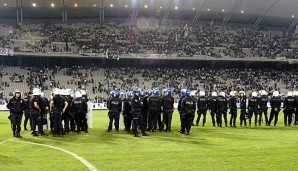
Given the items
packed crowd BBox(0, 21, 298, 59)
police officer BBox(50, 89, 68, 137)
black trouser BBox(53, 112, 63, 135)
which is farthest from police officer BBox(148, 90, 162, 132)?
packed crowd BBox(0, 21, 298, 59)

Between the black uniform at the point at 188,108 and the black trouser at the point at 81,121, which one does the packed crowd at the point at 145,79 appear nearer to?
the black trouser at the point at 81,121

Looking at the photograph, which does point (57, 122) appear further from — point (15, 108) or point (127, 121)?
point (127, 121)

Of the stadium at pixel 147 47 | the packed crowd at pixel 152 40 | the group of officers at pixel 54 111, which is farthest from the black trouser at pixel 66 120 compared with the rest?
the packed crowd at pixel 152 40

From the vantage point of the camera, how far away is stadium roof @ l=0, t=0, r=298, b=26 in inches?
2147

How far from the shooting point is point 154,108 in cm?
1552

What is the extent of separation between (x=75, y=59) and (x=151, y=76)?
11.2 metres

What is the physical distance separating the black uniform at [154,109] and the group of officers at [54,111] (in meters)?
2.75

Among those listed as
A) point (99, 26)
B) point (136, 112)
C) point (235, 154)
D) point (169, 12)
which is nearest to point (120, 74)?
point (99, 26)

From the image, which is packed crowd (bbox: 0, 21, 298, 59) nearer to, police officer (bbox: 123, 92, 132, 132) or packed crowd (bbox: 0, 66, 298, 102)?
packed crowd (bbox: 0, 66, 298, 102)

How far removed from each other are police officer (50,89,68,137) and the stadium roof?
139ft

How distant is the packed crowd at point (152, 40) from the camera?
5178 cm

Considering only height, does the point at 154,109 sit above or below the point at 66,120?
above

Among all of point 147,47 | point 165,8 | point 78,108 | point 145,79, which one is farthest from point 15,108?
point 165,8

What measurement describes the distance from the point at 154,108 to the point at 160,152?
507 centimetres
